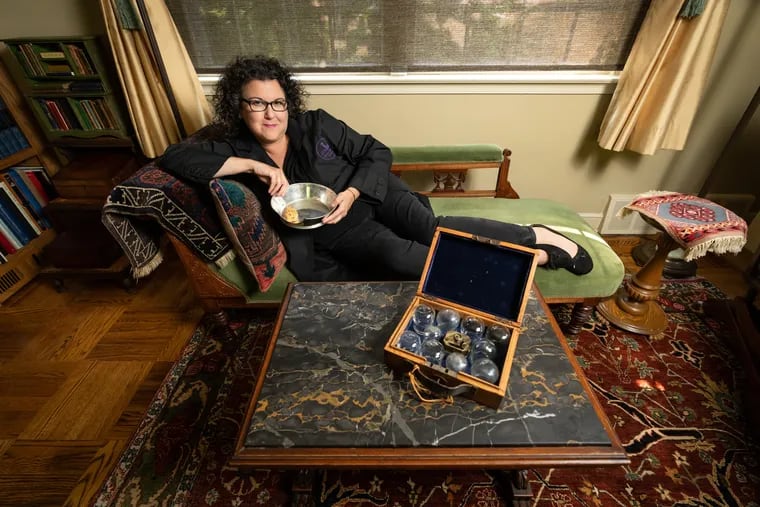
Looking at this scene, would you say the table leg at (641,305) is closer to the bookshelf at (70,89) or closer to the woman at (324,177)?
the woman at (324,177)

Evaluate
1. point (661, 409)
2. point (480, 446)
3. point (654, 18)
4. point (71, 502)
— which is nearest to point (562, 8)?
point (654, 18)

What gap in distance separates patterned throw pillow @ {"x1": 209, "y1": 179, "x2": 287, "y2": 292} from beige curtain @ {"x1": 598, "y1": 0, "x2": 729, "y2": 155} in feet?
5.62

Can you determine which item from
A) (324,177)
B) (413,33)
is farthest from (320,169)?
(413,33)

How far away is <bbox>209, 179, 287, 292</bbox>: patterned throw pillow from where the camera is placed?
1.13 meters

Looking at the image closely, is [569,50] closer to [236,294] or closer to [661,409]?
[661,409]

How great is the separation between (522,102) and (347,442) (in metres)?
1.82

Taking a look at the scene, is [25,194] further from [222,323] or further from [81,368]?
[222,323]

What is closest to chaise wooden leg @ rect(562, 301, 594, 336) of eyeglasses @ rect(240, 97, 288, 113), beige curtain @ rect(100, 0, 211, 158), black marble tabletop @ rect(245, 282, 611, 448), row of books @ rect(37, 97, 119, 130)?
black marble tabletop @ rect(245, 282, 611, 448)

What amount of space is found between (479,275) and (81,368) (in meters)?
1.67

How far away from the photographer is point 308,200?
1356mm

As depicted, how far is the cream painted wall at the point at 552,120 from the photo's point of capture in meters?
1.63

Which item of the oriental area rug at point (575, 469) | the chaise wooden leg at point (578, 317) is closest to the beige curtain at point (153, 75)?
the oriental area rug at point (575, 469)

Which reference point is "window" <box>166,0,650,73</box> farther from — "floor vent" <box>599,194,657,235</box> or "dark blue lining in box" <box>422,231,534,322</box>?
"dark blue lining in box" <box>422,231,534,322</box>

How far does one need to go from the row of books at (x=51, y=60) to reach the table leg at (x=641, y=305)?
264 centimetres
